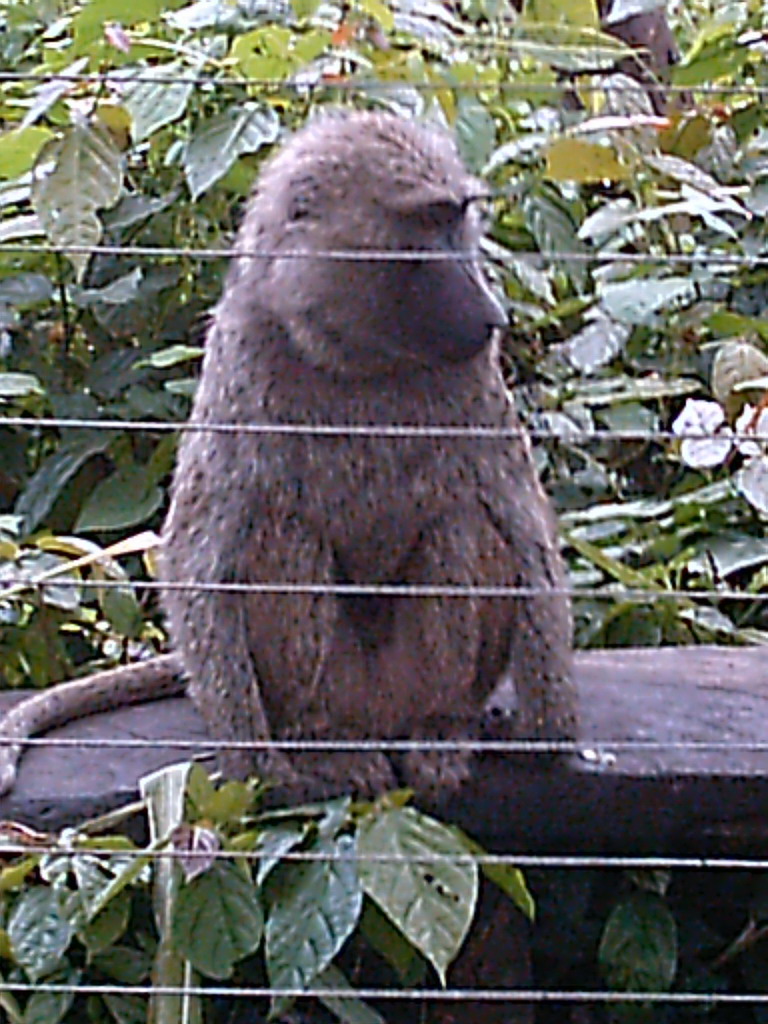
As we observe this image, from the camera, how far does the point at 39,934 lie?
2.15 m

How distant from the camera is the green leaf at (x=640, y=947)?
247cm

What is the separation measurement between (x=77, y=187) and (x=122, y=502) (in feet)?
2.58

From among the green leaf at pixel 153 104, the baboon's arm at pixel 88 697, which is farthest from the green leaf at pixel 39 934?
the green leaf at pixel 153 104

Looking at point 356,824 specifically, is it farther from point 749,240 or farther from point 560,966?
point 749,240

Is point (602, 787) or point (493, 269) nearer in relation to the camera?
point (602, 787)

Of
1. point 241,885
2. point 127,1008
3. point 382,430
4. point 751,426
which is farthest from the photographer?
point 751,426

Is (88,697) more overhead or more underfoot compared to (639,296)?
more underfoot

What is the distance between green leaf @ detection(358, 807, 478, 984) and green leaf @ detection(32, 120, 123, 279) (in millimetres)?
790

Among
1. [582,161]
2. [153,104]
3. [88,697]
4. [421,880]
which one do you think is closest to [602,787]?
[421,880]

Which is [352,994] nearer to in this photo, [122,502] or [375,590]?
[375,590]

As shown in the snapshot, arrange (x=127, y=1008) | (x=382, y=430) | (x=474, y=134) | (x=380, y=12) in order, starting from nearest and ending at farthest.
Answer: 1. (x=382, y=430)
2. (x=127, y=1008)
3. (x=380, y=12)
4. (x=474, y=134)

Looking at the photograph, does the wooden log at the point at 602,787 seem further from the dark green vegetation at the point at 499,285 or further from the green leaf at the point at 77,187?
the green leaf at the point at 77,187

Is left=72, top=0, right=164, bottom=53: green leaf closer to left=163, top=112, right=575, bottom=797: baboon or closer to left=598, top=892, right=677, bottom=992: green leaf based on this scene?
left=163, top=112, right=575, bottom=797: baboon

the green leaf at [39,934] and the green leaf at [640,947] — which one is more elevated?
the green leaf at [39,934]
